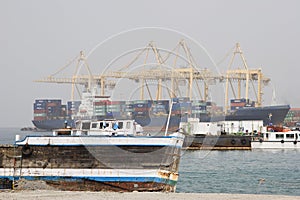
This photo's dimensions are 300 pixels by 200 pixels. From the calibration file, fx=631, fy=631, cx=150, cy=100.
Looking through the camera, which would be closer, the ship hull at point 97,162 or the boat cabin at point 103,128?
the ship hull at point 97,162

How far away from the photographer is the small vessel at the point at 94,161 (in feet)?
100

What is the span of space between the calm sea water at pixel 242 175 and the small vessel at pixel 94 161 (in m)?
8.91

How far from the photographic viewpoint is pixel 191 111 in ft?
474

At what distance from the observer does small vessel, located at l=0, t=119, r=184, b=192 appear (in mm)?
30500

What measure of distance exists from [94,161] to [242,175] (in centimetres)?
2270

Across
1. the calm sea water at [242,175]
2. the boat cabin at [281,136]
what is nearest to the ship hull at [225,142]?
the boat cabin at [281,136]

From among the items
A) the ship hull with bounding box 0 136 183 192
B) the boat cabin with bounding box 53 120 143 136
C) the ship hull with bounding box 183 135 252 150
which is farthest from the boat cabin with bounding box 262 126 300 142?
the ship hull with bounding box 0 136 183 192

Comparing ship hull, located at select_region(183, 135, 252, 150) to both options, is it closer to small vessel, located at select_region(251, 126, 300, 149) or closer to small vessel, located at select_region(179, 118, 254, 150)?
small vessel, located at select_region(179, 118, 254, 150)

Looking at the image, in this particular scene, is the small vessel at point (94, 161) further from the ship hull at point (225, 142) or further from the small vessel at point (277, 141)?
the small vessel at point (277, 141)

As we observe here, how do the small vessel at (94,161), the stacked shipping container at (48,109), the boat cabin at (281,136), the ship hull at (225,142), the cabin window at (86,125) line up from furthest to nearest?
the stacked shipping container at (48,109)
the boat cabin at (281,136)
the ship hull at (225,142)
the cabin window at (86,125)
the small vessel at (94,161)

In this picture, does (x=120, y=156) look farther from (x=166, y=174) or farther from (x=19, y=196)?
(x=19, y=196)

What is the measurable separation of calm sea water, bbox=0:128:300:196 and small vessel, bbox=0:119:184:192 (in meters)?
8.91

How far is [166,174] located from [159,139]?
2.07 meters

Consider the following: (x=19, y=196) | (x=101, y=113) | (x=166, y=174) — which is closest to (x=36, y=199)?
(x=19, y=196)
